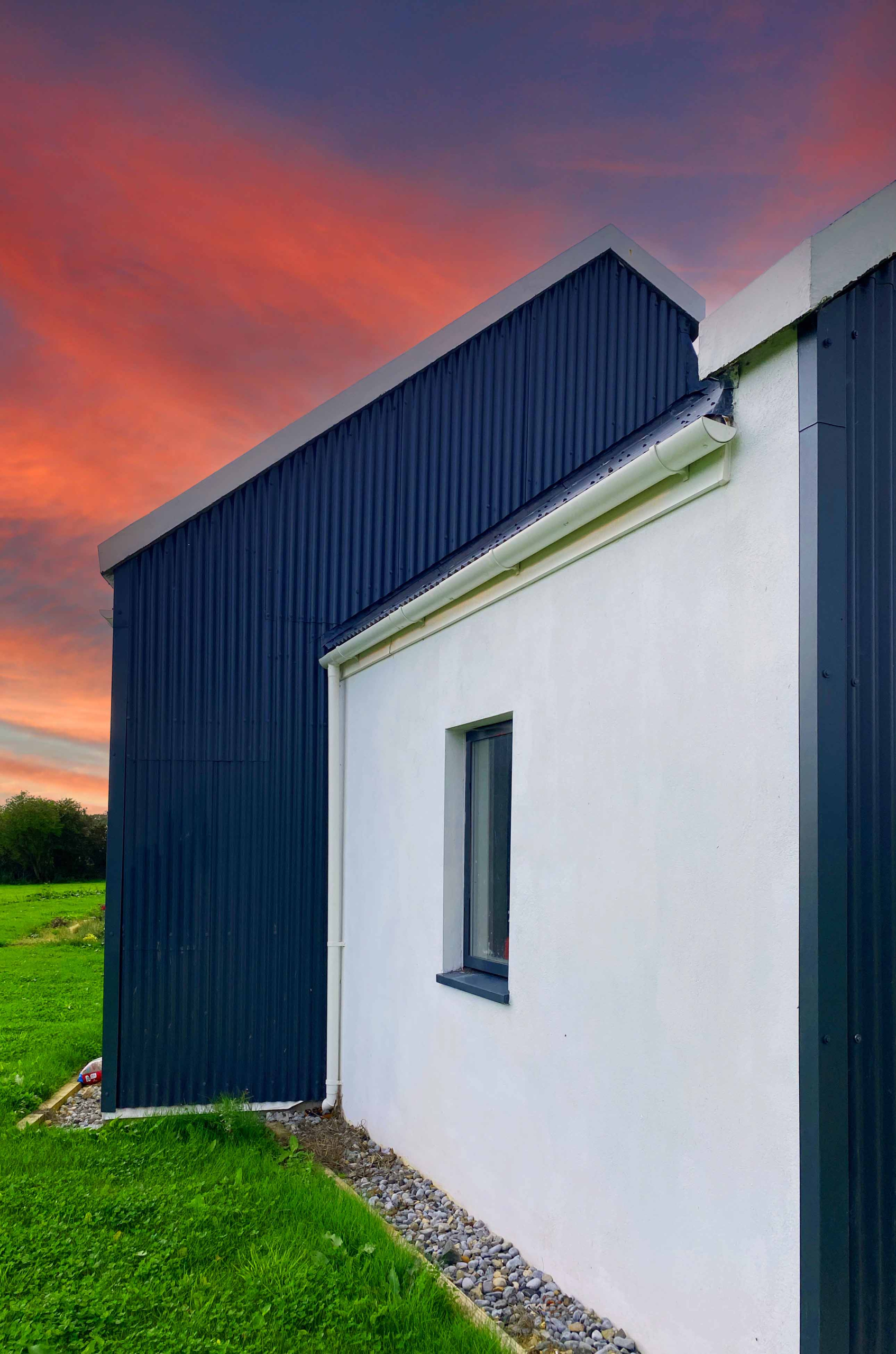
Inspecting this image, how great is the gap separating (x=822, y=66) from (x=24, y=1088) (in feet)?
30.3

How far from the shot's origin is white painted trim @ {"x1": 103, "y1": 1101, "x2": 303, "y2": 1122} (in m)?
6.61

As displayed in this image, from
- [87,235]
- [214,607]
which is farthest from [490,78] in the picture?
[214,607]

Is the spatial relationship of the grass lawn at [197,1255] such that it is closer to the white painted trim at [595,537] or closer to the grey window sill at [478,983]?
the grey window sill at [478,983]

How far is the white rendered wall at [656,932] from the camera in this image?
8.92 feet

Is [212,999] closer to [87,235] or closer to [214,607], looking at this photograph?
[214,607]

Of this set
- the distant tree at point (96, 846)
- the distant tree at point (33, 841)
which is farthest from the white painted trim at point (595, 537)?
the distant tree at point (33, 841)

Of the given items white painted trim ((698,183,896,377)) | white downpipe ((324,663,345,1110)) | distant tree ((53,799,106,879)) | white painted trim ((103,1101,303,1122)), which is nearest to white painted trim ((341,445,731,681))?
white painted trim ((698,183,896,377))

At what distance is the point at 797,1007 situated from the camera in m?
2.57

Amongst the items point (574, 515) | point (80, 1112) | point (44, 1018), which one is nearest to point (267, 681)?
point (80, 1112)

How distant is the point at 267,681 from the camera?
7.28 metres

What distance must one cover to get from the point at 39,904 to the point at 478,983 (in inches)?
1128

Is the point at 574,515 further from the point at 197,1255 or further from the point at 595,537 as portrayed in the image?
the point at 197,1255

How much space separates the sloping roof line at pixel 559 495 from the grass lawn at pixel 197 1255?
3.28m

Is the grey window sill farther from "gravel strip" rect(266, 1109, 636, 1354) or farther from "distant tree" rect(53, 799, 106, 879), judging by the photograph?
"distant tree" rect(53, 799, 106, 879)
